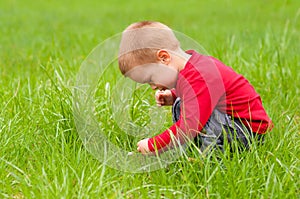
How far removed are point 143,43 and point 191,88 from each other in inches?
11.8

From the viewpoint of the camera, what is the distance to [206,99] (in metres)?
2.57

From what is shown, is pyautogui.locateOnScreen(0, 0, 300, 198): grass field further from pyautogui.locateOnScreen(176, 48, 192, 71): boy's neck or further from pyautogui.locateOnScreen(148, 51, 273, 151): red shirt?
pyautogui.locateOnScreen(176, 48, 192, 71): boy's neck

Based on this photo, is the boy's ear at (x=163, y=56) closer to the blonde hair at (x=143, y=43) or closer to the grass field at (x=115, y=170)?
the blonde hair at (x=143, y=43)

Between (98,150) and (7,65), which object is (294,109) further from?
(7,65)

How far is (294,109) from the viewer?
354 cm

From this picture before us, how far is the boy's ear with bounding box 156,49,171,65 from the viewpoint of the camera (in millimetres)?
2588

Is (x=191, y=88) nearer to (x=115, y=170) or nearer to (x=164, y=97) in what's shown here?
(x=164, y=97)

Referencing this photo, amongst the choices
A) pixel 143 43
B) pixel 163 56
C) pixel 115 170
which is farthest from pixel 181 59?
pixel 115 170

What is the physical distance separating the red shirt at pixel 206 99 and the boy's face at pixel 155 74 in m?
0.05

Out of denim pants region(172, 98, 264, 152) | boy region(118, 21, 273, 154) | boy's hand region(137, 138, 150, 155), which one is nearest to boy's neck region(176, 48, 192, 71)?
boy region(118, 21, 273, 154)

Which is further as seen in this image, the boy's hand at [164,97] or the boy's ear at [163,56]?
the boy's hand at [164,97]

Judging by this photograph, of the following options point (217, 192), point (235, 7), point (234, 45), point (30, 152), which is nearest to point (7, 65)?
point (234, 45)

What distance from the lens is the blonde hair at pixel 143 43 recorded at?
101 inches

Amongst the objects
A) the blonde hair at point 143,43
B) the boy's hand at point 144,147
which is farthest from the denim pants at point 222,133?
the blonde hair at point 143,43
